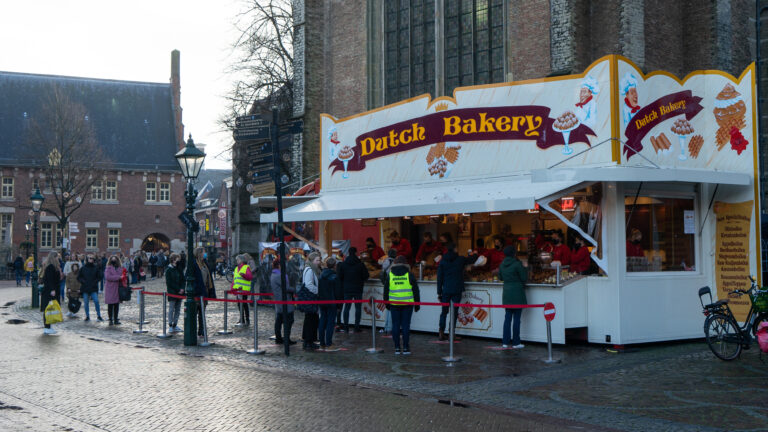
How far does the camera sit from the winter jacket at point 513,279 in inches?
518

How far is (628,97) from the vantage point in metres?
13.4

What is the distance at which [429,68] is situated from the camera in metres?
22.9

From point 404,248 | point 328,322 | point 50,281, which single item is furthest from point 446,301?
point 50,281

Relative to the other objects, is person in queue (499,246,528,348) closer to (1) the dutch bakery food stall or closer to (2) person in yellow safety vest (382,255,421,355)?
(1) the dutch bakery food stall

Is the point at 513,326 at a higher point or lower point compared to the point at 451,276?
lower

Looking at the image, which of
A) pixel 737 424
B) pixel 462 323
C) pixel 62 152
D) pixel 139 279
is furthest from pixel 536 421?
pixel 62 152

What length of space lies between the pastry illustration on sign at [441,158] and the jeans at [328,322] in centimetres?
Answer: 438

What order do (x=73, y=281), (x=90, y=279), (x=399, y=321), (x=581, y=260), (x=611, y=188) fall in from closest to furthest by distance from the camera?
(x=399, y=321), (x=611, y=188), (x=581, y=260), (x=90, y=279), (x=73, y=281)

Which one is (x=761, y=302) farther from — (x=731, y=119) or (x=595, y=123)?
(x=731, y=119)

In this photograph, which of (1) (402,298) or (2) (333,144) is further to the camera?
(2) (333,144)

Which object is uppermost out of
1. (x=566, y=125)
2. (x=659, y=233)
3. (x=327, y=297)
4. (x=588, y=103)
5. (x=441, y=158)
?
(x=588, y=103)

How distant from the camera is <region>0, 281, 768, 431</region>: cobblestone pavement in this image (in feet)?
25.4

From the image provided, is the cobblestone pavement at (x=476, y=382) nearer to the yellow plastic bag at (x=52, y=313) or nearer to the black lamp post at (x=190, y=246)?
the black lamp post at (x=190, y=246)

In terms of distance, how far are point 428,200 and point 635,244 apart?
4.22m
